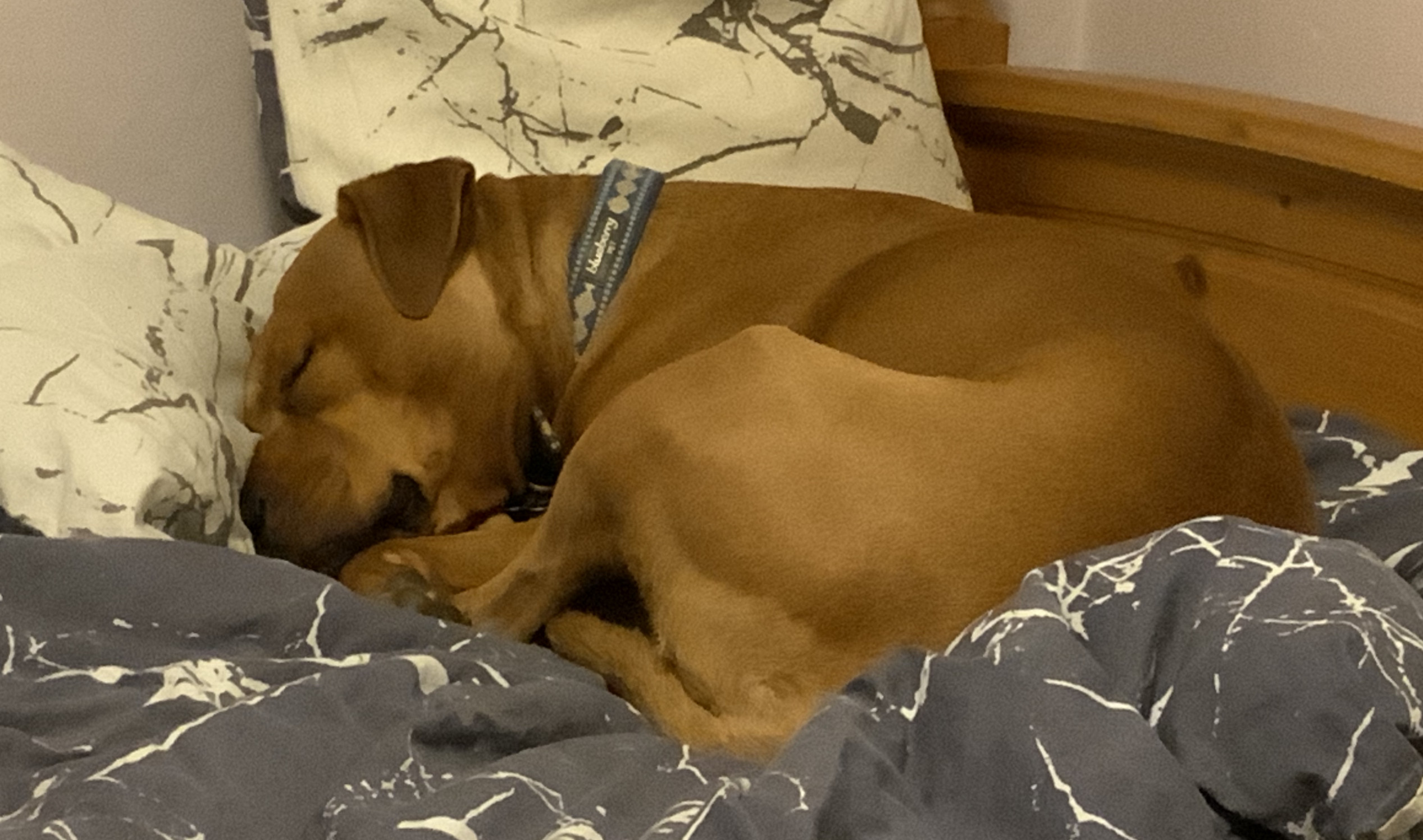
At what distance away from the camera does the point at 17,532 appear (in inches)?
53.6

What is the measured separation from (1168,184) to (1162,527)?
1025 millimetres

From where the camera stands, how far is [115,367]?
1.46 metres

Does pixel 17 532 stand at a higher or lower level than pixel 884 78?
lower

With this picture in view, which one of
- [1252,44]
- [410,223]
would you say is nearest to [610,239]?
[410,223]

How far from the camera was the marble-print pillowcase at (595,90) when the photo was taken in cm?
202

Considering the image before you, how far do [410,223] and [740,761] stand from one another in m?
0.89

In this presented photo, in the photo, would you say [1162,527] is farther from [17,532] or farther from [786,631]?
[17,532]

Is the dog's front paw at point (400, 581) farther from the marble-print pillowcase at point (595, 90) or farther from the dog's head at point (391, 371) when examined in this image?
the marble-print pillowcase at point (595, 90)

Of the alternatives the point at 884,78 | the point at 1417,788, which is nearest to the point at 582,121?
the point at 884,78

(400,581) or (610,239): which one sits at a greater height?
(610,239)

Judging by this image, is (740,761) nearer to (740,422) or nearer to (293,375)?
(740,422)

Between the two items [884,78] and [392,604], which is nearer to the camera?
[392,604]

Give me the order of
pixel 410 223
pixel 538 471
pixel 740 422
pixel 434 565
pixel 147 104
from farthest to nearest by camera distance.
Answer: pixel 147 104
pixel 538 471
pixel 410 223
pixel 434 565
pixel 740 422

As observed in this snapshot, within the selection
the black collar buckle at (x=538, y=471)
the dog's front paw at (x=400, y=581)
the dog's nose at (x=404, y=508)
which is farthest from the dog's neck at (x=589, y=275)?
the dog's front paw at (x=400, y=581)
